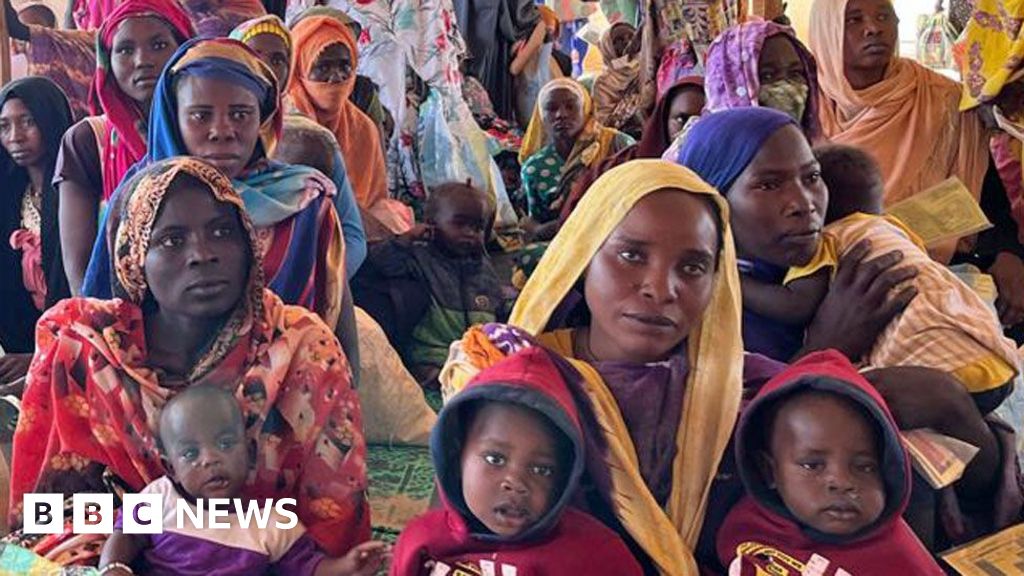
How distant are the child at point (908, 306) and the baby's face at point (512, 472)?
698 mm

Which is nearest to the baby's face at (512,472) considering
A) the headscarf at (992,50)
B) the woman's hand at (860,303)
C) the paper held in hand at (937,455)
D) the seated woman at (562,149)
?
the paper held in hand at (937,455)

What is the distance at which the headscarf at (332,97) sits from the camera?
3678 millimetres

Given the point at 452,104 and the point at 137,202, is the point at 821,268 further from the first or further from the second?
the point at 452,104

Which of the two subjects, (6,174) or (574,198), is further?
(574,198)

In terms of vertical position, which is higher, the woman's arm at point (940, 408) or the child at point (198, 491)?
the woman's arm at point (940, 408)

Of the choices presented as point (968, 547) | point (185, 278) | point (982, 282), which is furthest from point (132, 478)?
point (982, 282)

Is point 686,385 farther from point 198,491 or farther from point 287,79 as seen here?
point 287,79

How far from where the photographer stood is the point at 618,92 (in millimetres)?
6414

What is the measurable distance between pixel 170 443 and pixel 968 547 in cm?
121

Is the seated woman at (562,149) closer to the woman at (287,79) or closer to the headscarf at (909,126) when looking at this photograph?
the headscarf at (909,126)

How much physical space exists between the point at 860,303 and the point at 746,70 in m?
1.25

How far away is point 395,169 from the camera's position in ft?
15.5

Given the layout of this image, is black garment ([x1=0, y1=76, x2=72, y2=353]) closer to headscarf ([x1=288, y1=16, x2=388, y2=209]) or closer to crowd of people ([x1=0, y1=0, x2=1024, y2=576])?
crowd of people ([x1=0, y1=0, x2=1024, y2=576])

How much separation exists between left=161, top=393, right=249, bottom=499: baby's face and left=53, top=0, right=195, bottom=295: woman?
43.1 inches
